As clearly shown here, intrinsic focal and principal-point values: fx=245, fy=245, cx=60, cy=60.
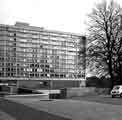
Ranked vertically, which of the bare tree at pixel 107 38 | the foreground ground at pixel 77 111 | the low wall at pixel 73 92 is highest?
the bare tree at pixel 107 38

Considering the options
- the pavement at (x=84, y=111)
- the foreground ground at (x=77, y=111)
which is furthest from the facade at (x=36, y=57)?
the pavement at (x=84, y=111)

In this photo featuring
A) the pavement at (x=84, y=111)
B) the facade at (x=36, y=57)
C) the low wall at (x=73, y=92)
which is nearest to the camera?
the pavement at (x=84, y=111)

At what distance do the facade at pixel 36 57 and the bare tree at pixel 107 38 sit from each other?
217 feet

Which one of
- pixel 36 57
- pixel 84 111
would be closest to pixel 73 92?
pixel 84 111

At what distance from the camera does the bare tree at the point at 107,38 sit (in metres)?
33.1

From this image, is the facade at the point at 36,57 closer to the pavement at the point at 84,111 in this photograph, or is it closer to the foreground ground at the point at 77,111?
the foreground ground at the point at 77,111

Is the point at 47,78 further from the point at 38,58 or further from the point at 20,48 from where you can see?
the point at 20,48

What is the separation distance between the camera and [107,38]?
34406 mm

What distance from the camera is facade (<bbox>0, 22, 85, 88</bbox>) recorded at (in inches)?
4171

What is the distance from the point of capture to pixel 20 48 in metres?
110

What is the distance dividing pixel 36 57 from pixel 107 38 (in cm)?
8004

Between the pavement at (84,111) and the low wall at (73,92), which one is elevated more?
the pavement at (84,111)

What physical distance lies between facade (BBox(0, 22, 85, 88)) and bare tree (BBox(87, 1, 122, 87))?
6608 centimetres

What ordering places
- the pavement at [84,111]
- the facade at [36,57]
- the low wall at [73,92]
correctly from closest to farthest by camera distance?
the pavement at [84,111], the low wall at [73,92], the facade at [36,57]
